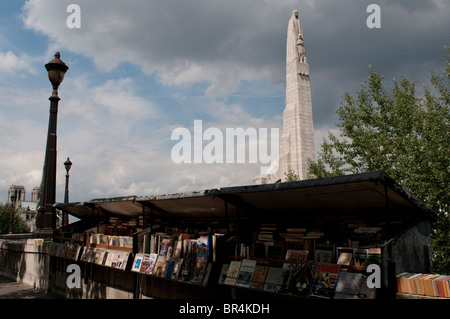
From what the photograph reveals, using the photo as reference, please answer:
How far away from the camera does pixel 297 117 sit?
37656mm

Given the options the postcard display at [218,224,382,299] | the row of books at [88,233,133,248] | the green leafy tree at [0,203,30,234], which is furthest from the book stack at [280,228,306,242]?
the green leafy tree at [0,203,30,234]

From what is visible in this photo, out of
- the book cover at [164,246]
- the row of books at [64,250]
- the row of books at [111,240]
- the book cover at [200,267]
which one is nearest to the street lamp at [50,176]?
the row of books at [64,250]

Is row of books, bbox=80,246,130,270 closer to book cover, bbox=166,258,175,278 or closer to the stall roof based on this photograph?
the stall roof

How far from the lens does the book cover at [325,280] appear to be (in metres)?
4.83

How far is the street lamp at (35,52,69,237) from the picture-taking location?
1211 cm

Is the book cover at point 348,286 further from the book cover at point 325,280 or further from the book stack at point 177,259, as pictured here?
the book stack at point 177,259

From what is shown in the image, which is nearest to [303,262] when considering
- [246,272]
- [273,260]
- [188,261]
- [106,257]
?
[273,260]

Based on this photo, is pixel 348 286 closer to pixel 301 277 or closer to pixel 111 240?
pixel 301 277

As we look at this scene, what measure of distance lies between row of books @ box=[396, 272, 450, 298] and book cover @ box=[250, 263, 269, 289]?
6.29 ft

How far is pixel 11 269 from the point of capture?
48.3 ft

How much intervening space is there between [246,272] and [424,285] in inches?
103

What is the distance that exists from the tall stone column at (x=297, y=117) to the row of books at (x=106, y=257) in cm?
2940

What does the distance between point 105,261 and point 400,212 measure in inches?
259

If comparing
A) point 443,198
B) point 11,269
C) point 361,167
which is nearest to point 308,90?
point 361,167
